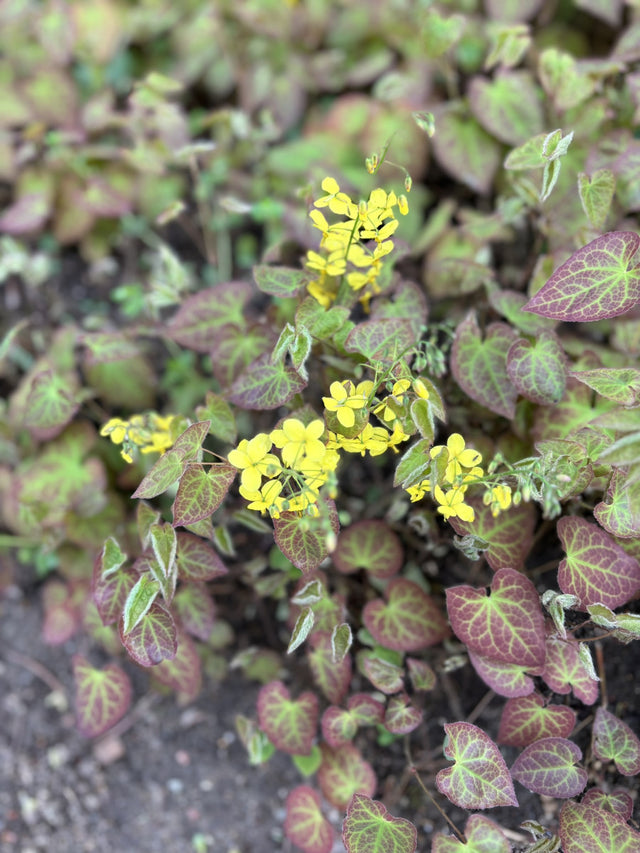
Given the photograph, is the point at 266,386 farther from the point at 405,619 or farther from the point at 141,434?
the point at 405,619

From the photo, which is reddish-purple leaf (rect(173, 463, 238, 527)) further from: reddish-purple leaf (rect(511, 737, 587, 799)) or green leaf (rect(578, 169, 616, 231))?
green leaf (rect(578, 169, 616, 231))

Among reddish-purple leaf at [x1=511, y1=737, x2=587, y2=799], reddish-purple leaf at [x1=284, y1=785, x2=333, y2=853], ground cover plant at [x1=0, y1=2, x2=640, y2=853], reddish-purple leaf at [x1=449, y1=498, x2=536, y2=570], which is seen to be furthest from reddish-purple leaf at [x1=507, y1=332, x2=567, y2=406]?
reddish-purple leaf at [x1=284, y1=785, x2=333, y2=853]

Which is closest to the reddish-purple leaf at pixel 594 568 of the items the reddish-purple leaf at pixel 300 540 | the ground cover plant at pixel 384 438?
the ground cover plant at pixel 384 438

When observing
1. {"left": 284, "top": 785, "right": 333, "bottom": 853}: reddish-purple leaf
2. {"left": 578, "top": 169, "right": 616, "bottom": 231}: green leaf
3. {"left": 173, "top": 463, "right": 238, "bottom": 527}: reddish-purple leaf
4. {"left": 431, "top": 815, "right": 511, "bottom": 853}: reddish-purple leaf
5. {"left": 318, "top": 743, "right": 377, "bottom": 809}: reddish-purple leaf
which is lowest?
{"left": 284, "top": 785, "right": 333, "bottom": 853}: reddish-purple leaf

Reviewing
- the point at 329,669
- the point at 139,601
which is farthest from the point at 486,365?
the point at 139,601

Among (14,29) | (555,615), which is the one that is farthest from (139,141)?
(555,615)

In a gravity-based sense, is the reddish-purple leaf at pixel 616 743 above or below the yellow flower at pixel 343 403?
below

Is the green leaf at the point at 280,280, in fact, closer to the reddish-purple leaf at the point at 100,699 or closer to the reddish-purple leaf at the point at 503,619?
the reddish-purple leaf at the point at 503,619
